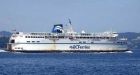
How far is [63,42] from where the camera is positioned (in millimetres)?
142750

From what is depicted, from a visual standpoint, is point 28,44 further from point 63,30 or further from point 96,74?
point 96,74

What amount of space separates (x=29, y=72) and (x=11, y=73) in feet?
7.50

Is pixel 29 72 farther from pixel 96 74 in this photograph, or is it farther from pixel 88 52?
pixel 88 52

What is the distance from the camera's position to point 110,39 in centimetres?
14462

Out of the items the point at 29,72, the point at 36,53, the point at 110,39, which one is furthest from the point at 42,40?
the point at 29,72

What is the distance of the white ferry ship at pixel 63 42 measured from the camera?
142 meters

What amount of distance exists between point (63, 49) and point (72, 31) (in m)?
8.02

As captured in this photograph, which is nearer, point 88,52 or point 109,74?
point 109,74

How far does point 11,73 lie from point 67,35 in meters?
80.2

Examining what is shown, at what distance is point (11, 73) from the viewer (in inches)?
2539

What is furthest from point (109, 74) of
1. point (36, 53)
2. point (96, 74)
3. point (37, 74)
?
point (36, 53)

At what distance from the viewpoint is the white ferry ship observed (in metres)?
142

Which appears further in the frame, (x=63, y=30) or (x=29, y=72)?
(x=63, y=30)

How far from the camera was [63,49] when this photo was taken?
142750 millimetres
